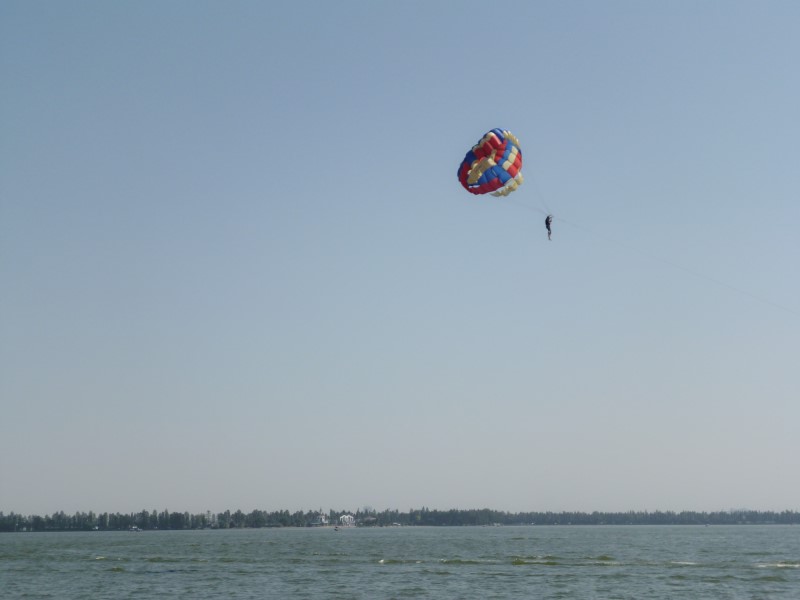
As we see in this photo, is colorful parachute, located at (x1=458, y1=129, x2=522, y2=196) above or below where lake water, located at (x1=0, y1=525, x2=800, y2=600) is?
above

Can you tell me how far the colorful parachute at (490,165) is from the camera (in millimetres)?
37750

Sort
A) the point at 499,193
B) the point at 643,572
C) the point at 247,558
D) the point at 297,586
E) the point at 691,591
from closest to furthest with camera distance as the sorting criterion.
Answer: the point at 499,193 < the point at 691,591 < the point at 297,586 < the point at 643,572 < the point at 247,558

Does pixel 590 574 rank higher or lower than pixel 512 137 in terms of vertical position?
lower

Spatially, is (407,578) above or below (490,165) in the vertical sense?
below

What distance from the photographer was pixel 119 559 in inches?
2953

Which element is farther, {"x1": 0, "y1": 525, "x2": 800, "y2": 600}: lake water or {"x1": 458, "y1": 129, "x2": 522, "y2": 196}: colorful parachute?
{"x1": 0, "y1": 525, "x2": 800, "y2": 600}: lake water

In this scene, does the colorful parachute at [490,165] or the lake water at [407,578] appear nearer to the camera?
A: the colorful parachute at [490,165]

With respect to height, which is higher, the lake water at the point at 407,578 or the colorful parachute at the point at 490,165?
the colorful parachute at the point at 490,165

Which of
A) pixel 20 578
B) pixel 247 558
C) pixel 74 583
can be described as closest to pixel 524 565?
pixel 247 558

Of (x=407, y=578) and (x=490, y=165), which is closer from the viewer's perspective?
(x=490, y=165)

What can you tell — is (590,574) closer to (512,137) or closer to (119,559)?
(512,137)

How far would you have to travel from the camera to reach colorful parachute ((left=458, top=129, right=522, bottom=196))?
37.8m

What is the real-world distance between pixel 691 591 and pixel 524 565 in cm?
2009

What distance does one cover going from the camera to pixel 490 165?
1496 inches
